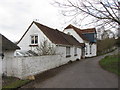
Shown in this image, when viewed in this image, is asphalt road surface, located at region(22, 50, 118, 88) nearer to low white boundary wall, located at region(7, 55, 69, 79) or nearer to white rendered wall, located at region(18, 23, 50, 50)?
low white boundary wall, located at region(7, 55, 69, 79)

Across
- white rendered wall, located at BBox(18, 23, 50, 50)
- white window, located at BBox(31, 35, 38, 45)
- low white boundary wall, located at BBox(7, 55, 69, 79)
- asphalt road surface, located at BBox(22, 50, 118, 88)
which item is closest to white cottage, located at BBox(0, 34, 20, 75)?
low white boundary wall, located at BBox(7, 55, 69, 79)

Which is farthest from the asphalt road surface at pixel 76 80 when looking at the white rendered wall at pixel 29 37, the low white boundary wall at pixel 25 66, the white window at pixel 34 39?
the white window at pixel 34 39

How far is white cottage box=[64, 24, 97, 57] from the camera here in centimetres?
3034

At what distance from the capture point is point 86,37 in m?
35.4

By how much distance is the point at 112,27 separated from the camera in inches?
435

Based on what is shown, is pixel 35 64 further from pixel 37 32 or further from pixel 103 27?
pixel 37 32

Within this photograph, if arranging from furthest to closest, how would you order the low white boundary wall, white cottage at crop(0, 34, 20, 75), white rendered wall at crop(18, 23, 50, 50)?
white rendered wall at crop(18, 23, 50, 50) → white cottage at crop(0, 34, 20, 75) → the low white boundary wall

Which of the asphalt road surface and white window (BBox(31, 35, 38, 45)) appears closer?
the asphalt road surface

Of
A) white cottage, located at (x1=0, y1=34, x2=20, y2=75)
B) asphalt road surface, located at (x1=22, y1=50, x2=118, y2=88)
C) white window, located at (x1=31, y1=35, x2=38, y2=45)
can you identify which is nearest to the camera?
asphalt road surface, located at (x1=22, y1=50, x2=118, y2=88)

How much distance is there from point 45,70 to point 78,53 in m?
14.4

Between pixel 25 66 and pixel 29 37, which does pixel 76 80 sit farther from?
pixel 29 37

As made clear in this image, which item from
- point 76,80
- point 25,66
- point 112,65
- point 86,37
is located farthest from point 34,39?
point 86,37

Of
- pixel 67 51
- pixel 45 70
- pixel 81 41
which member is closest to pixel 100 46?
pixel 81 41

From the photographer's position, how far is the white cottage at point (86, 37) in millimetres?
30344
